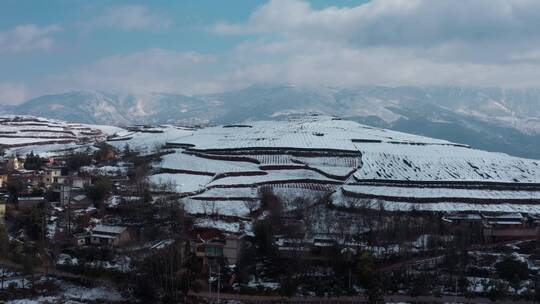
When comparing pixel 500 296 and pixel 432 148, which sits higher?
pixel 432 148

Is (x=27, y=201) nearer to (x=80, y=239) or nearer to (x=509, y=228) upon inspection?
(x=80, y=239)

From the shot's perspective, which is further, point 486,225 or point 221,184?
point 221,184

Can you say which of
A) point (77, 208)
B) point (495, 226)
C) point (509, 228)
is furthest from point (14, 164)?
point (509, 228)

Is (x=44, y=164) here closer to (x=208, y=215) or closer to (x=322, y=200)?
(x=208, y=215)

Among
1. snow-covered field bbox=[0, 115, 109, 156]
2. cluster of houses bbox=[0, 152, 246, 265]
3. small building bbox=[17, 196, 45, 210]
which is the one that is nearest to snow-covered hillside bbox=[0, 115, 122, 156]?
snow-covered field bbox=[0, 115, 109, 156]

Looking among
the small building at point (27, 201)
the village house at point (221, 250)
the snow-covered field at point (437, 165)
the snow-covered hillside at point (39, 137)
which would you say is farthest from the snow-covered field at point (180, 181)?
the snow-covered hillside at point (39, 137)

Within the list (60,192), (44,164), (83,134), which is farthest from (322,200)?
(83,134)

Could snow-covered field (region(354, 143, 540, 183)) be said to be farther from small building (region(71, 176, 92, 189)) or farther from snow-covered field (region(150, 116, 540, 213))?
small building (region(71, 176, 92, 189))

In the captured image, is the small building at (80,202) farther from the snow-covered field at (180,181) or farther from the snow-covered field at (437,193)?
the snow-covered field at (437,193)

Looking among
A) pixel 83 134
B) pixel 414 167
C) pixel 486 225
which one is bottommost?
pixel 486 225
